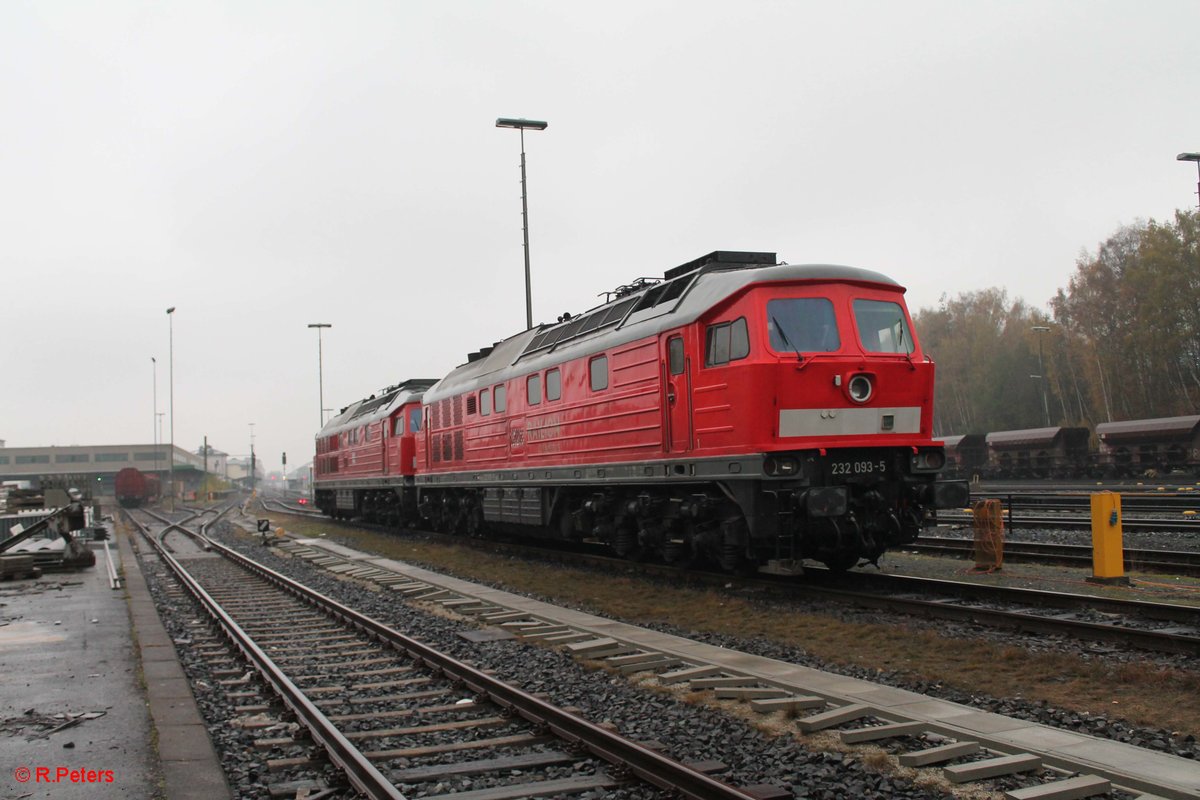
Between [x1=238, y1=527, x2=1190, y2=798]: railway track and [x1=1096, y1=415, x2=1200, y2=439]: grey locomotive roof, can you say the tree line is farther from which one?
[x1=238, y1=527, x2=1190, y2=798]: railway track

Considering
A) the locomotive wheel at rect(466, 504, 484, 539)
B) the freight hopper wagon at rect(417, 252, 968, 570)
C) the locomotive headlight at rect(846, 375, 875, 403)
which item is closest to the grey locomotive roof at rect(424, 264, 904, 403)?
the freight hopper wagon at rect(417, 252, 968, 570)

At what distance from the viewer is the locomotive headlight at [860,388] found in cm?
1181

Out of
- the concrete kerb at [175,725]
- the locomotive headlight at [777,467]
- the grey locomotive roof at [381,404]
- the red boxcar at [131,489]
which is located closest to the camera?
the concrete kerb at [175,725]

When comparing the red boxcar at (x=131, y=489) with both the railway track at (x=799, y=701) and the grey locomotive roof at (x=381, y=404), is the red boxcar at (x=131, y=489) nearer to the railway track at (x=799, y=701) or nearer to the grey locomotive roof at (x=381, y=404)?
the grey locomotive roof at (x=381, y=404)

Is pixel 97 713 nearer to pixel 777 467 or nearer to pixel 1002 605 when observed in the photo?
pixel 777 467

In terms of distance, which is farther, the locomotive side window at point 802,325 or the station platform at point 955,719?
the locomotive side window at point 802,325

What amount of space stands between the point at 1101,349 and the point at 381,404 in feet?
157

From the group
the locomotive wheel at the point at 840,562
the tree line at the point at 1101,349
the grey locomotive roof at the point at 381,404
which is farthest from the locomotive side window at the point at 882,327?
the tree line at the point at 1101,349

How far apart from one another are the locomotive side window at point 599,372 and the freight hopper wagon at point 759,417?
0.03 m

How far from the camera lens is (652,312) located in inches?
555

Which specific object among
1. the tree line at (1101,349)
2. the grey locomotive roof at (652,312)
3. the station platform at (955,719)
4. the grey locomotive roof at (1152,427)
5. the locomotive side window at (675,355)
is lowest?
the station platform at (955,719)

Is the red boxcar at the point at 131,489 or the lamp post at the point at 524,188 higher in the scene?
the lamp post at the point at 524,188

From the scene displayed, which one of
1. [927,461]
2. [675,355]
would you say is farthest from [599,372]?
[927,461]

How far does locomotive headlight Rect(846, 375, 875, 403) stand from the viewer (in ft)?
38.8
